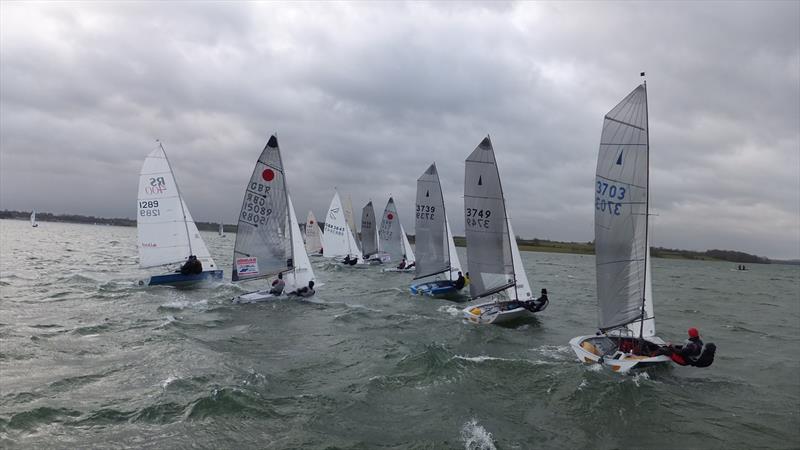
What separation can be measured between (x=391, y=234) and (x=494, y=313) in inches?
1024

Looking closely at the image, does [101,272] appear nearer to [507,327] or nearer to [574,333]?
[507,327]

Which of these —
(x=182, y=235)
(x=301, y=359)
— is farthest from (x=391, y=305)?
(x=182, y=235)

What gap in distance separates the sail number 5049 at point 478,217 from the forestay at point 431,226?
5.56 metres

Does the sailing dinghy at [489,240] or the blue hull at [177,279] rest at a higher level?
the sailing dinghy at [489,240]

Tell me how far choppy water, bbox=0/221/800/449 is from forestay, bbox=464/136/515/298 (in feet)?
6.24

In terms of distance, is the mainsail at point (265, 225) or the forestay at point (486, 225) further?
the mainsail at point (265, 225)

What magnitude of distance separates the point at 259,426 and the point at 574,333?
12.6 meters

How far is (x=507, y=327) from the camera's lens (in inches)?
682

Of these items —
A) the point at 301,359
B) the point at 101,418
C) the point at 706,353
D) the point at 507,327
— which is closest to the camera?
the point at 101,418

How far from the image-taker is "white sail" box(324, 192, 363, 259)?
142 feet

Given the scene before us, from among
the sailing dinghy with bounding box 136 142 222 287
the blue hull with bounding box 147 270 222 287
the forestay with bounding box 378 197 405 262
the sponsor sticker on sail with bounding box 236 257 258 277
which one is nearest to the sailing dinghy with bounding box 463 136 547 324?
the sponsor sticker on sail with bounding box 236 257 258 277

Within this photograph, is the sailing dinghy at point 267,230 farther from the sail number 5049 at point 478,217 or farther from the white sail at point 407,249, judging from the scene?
the white sail at point 407,249

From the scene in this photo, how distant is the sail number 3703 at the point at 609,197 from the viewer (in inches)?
485

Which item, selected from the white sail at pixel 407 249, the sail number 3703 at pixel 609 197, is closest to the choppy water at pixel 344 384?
the sail number 3703 at pixel 609 197
